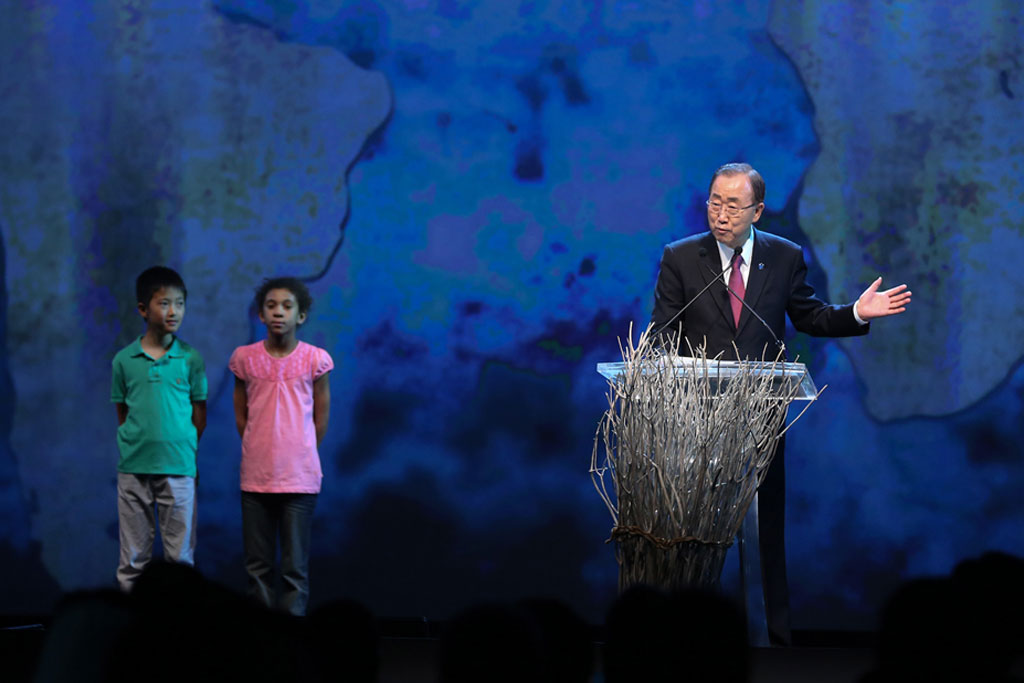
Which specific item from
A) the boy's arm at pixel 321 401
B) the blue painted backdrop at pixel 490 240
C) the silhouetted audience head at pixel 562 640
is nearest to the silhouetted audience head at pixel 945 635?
the silhouetted audience head at pixel 562 640

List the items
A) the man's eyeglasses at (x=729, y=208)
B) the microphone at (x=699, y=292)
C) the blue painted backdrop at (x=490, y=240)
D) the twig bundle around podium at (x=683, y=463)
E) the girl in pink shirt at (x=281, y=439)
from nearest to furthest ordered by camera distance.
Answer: the twig bundle around podium at (x=683, y=463), the microphone at (x=699, y=292), the man's eyeglasses at (x=729, y=208), the girl in pink shirt at (x=281, y=439), the blue painted backdrop at (x=490, y=240)

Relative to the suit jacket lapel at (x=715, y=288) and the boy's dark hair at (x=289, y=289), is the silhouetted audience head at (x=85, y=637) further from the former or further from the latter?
the boy's dark hair at (x=289, y=289)

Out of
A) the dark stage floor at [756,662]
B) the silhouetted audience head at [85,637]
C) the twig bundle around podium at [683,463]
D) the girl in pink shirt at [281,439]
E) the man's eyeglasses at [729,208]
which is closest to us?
the silhouetted audience head at [85,637]

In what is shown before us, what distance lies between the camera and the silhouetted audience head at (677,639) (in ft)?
3.52

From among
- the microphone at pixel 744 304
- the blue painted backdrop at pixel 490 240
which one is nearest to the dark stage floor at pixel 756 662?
the microphone at pixel 744 304

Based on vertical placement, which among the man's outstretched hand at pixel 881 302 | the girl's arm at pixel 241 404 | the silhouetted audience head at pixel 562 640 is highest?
the man's outstretched hand at pixel 881 302

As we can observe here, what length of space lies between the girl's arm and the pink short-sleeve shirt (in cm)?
2

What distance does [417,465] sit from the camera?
16.3ft

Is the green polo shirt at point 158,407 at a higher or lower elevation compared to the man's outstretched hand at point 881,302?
lower

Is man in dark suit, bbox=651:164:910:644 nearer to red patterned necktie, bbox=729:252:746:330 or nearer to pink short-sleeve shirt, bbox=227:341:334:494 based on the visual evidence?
red patterned necktie, bbox=729:252:746:330

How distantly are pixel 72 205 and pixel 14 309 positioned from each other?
0.53m

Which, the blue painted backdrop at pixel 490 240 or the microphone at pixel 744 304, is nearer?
the microphone at pixel 744 304

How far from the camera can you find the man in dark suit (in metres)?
3.19

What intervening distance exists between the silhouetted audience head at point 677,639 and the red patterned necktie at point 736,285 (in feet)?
7.20
